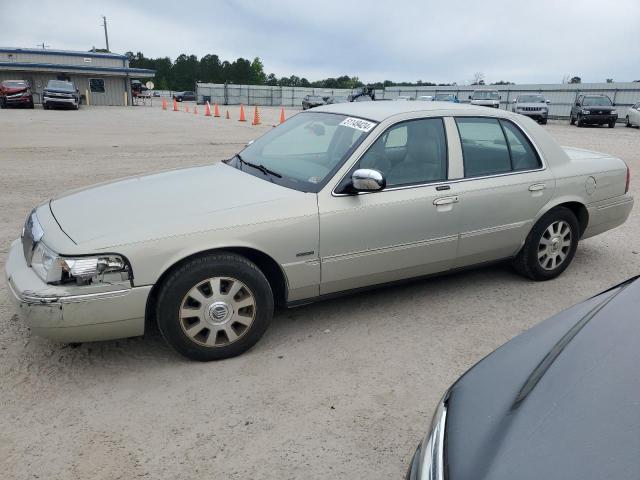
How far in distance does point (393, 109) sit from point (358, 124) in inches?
13.9

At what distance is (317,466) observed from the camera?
244cm

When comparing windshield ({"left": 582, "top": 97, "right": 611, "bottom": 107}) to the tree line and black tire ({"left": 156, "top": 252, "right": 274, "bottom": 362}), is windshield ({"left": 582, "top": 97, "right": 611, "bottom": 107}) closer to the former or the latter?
black tire ({"left": 156, "top": 252, "right": 274, "bottom": 362})

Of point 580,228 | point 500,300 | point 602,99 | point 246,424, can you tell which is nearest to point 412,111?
point 500,300

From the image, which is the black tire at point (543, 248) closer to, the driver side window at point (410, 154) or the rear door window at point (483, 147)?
the rear door window at point (483, 147)

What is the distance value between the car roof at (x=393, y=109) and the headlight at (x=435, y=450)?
8.21 ft

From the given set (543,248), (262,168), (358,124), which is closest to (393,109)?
(358,124)

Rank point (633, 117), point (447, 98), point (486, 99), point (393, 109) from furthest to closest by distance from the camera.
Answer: point (486, 99)
point (447, 98)
point (633, 117)
point (393, 109)

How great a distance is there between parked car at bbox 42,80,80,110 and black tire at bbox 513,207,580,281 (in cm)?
3292

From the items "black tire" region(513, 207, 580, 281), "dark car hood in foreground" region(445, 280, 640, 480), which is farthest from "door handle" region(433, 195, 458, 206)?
"dark car hood in foreground" region(445, 280, 640, 480)

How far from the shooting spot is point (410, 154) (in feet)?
12.9

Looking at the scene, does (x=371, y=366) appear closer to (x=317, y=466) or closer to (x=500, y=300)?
(x=317, y=466)

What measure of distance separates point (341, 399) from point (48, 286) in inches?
67.3

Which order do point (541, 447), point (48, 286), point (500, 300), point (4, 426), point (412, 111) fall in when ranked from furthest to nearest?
point (500, 300), point (412, 111), point (48, 286), point (4, 426), point (541, 447)

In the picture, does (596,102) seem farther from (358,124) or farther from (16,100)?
(16,100)
